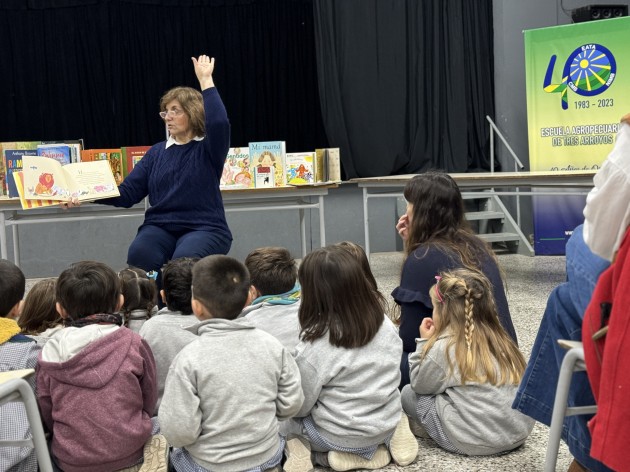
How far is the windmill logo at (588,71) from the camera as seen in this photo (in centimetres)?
611

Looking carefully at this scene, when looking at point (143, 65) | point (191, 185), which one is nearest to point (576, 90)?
point (143, 65)

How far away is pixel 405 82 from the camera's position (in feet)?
23.3

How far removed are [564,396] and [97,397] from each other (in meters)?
1.10

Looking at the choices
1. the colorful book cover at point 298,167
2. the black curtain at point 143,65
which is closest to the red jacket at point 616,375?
the colorful book cover at point 298,167

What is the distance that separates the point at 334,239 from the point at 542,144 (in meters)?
2.09

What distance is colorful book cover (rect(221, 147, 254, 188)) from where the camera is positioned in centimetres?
531

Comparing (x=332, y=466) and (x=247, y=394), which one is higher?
(x=247, y=394)

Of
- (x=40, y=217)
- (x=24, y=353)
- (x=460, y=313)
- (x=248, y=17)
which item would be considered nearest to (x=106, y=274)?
(x=24, y=353)

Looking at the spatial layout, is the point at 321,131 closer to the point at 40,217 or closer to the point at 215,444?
the point at 40,217

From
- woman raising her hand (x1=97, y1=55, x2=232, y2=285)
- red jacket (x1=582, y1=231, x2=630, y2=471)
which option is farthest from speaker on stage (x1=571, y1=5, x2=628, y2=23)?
red jacket (x1=582, y1=231, x2=630, y2=471)

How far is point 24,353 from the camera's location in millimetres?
1924

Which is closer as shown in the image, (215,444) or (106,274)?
(215,444)

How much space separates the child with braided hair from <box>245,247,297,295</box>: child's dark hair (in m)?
0.46

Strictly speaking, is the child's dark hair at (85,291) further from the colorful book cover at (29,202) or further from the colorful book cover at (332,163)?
the colorful book cover at (332,163)
